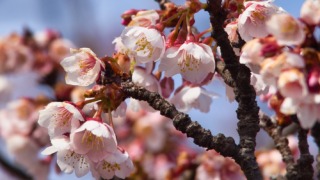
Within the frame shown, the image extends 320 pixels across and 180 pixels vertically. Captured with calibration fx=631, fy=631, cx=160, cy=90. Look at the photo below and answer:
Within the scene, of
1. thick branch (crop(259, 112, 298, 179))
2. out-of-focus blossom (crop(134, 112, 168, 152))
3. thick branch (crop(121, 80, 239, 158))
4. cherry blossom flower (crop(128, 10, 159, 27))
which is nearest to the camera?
thick branch (crop(121, 80, 239, 158))

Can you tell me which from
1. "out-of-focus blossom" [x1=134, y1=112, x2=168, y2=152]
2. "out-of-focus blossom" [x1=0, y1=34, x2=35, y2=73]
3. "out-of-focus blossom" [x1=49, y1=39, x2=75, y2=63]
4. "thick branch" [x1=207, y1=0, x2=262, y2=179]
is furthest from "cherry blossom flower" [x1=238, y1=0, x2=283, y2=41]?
"out-of-focus blossom" [x1=0, y1=34, x2=35, y2=73]

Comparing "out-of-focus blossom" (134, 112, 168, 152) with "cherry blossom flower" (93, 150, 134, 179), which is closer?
"cherry blossom flower" (93, 150, 134, 179)

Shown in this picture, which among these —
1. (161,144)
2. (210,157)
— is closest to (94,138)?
(210,157)

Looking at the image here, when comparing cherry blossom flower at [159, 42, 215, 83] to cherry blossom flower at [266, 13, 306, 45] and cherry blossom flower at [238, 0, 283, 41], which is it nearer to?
cherry blossom flower at [238, 0, 283, 41]

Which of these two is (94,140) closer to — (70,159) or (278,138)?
(70,159)

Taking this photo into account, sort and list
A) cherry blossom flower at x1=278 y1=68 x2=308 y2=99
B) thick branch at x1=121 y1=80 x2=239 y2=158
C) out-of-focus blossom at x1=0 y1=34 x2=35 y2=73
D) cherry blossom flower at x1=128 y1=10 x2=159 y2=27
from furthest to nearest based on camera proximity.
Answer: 1. out-of-focus blossom at x1=0 y1=34 x2=35 y2=73
2. cherry blossom flower at x1=128 y1=10 x2=159 y2=27
3. thick branch at x1=121 y1=80 x2=239 y2=158
4. cherry blossom flower at x1=278 y1=68 x2=308 y2=99

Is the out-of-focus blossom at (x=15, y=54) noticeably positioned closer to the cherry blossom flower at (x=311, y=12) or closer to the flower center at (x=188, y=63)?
the flower center at (x=188, y=63)
